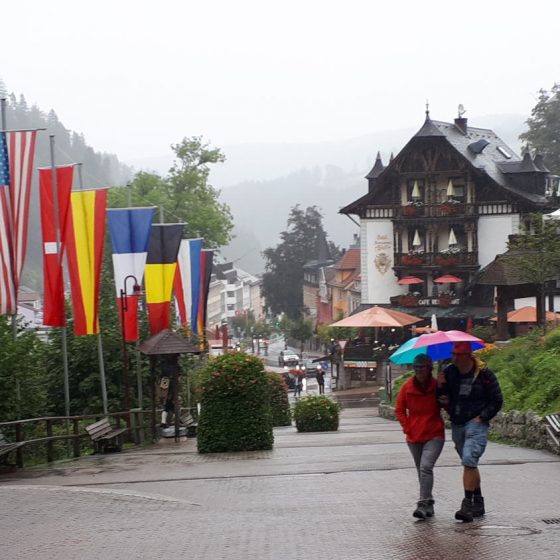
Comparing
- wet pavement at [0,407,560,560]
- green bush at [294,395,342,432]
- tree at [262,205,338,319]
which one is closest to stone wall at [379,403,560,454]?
wet pavement at [0,407,560,560]

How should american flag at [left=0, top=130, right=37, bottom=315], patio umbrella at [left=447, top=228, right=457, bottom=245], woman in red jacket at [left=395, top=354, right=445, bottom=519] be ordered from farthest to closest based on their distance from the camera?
patio umbrella at [left=447, top=228, right=457, bottom=245] → american flag at [left=0, top=130, right=37, bottom=315] → woman in red jacket at [left=395, top=354, right=445, bottom=519]

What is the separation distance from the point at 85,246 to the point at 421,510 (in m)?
14.0

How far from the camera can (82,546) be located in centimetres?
1000

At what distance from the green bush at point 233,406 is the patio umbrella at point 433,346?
24.8 ft

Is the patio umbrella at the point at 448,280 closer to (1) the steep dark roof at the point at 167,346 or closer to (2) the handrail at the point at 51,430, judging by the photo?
(2) the handrail at the point at 51,430

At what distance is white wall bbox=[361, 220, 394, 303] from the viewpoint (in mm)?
67625

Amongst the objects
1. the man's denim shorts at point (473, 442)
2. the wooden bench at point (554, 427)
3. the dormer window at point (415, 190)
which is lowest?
the wooden bench at point (554, 427)

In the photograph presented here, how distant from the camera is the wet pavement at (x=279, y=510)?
31.6 feet

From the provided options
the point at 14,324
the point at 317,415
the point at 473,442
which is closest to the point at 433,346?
the point at 473,442

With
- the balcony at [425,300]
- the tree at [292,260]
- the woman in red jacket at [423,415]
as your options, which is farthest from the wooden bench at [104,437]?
the tree at [292,260]

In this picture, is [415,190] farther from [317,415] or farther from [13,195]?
[13,195]

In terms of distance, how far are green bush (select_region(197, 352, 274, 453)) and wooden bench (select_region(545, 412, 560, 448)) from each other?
4.99m

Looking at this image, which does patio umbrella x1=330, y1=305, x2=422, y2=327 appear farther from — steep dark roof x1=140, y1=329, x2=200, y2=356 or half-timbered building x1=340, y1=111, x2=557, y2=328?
steep dark roof x1=140, y1=329, x2=200, y2=356

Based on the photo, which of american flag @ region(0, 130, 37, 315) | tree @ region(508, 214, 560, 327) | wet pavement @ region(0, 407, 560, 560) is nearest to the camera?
wet pavement @ region(0, 407, 560, 560)
